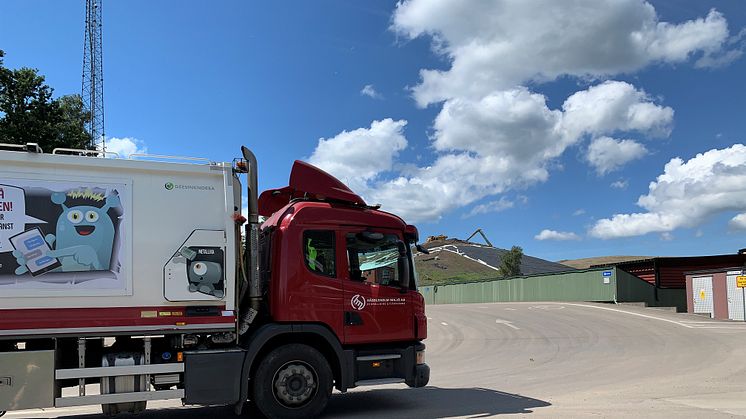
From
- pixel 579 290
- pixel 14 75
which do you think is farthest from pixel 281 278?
pixel 579 290

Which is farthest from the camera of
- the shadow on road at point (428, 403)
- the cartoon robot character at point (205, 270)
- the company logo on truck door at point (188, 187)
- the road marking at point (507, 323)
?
the road marking at point (507, 323)

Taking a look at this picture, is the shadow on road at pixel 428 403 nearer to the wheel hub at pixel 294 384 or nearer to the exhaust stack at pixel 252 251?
the wheel hub at pixel 294 384

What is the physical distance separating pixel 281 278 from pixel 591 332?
1583 centimetres

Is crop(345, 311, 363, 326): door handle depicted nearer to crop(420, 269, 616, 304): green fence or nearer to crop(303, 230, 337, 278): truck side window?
crop(303, 230, 337, 278): truck side window

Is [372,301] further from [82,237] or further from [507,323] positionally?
[507,323]

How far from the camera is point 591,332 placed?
2055 cm

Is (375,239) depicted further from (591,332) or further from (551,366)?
(591,332)

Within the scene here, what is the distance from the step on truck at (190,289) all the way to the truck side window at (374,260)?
0.05 ft

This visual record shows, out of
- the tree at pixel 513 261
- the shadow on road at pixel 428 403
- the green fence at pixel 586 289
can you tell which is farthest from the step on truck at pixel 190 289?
the tree at pixel 513 261

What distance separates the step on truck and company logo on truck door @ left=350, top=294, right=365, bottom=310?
18mm

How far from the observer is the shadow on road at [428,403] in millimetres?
8367

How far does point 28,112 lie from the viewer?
24219mm

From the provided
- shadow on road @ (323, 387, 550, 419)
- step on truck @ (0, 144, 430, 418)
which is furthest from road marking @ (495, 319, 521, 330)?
step on truck @ (0, 144, 430, 418)

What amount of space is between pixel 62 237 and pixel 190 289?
158 cm
